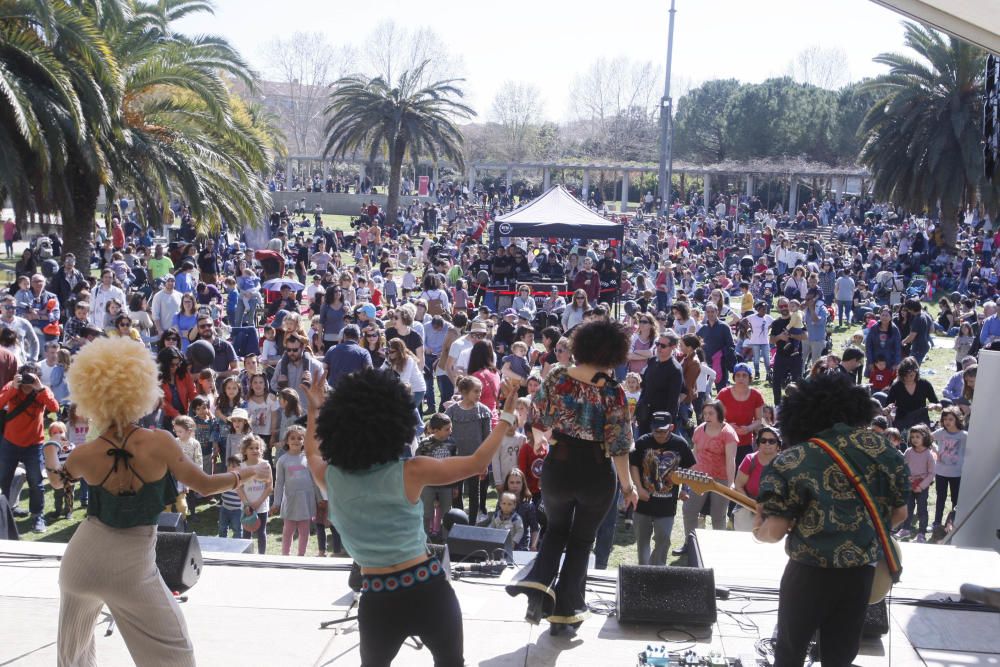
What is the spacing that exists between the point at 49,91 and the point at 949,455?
13.4m

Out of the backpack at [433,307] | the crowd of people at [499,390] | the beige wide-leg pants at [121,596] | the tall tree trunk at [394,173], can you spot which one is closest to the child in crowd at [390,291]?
the crowd of people at [499,390]

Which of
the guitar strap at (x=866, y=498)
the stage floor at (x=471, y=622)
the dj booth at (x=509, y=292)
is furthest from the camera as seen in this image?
the dj booth at (x=509, y=292)

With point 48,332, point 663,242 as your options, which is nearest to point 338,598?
point 48,332

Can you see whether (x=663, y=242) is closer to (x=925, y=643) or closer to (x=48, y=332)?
(x=48, y=332)

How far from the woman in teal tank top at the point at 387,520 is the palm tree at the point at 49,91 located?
41.9ft

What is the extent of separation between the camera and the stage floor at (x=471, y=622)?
500 cm

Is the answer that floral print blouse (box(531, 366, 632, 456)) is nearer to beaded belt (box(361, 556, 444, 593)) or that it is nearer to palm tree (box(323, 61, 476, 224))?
beaded belt (box(361, 556, 444, 593))

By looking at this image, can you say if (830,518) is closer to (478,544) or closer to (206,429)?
(478,544)

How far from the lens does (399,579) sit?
12.1 ft

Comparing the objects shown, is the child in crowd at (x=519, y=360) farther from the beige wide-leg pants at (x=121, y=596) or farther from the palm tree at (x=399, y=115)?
the palm tree at (x=399, y=115)

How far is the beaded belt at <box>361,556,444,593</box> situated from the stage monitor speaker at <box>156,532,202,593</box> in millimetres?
2144

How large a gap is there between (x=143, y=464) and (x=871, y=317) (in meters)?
14.3

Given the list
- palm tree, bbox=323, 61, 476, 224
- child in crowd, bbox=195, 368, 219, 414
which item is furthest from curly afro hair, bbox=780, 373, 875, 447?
palm tree, bbox=323, 61, 476, 224

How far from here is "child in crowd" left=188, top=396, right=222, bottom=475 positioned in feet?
31.5
